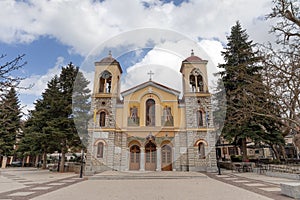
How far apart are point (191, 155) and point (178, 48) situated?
39.8ft

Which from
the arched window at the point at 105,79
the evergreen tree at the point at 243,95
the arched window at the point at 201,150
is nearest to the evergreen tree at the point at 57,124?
the arched window at the point at 105,79

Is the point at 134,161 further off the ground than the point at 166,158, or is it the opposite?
the point at 166,158

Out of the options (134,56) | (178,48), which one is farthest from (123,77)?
(178,48)

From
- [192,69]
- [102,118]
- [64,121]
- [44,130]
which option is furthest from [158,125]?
[44,130]

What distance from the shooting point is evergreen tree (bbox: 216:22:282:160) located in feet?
41.2

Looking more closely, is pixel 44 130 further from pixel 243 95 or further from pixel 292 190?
pixel 292 190

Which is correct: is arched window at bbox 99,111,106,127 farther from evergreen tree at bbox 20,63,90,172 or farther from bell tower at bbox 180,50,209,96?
bell tower at bbox 180,50,209,96

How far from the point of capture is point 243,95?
44.3 ft

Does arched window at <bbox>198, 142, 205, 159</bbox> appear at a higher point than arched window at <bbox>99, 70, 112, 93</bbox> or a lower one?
lower

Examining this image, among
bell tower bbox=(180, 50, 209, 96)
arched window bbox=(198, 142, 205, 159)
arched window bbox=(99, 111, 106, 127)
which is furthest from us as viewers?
arched window bbox=(198, 142, 205, 159)

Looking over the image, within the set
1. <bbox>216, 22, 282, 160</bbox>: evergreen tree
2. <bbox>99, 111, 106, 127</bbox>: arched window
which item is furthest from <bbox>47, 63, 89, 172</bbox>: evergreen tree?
<bbox>216, 22, 282, 160</bbox>: evergreen tree

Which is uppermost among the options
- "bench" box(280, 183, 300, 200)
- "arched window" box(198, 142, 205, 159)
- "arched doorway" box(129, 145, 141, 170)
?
"arched window" box(198, 142, 205, 159)

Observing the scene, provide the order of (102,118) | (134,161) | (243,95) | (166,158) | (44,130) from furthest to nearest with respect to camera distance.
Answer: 1. (44,130)
2. (166,158)
3. (134,161)
4. (243,95)
5. (102,118)

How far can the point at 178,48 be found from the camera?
5.63m
